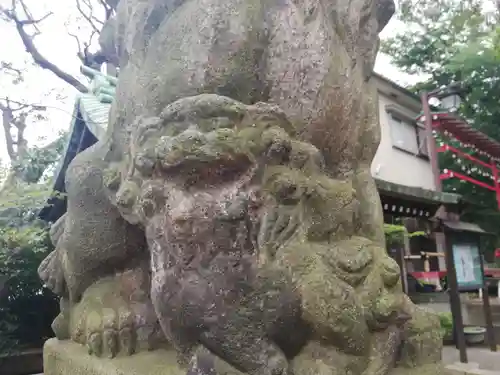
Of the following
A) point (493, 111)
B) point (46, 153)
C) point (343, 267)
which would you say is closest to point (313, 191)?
point (343, 267)

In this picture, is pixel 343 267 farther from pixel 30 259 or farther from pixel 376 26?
pixel 30 259

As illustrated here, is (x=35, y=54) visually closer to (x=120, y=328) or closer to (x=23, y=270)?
(x=23, y=270)

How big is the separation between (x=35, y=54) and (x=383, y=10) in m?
9.67

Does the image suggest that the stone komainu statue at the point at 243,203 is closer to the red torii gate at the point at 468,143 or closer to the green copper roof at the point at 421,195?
the green copper roof at the point at 421,195

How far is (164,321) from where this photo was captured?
3.72ft

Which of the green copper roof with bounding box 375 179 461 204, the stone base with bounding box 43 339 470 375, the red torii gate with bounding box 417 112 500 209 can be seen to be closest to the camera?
the stone base with bounding box 43 339 470 375

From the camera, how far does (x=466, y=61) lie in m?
11.4

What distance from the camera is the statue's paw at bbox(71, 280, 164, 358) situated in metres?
1.46

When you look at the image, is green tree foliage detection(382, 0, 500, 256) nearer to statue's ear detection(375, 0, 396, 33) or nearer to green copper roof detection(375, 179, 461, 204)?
green copper roof detection(375, 179, 461, 204)

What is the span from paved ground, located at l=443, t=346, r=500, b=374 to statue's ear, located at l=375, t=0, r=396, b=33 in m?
5.31

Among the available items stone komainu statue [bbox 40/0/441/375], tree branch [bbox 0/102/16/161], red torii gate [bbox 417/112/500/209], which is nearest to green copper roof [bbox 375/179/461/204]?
red torii gate [bbox 417/112/500/209]

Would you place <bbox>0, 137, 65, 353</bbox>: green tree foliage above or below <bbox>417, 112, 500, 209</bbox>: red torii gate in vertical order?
below

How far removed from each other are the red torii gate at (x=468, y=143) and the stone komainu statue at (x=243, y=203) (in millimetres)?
7427

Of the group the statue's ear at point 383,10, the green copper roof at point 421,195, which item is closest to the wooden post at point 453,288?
the green copper roof at point 421,195
